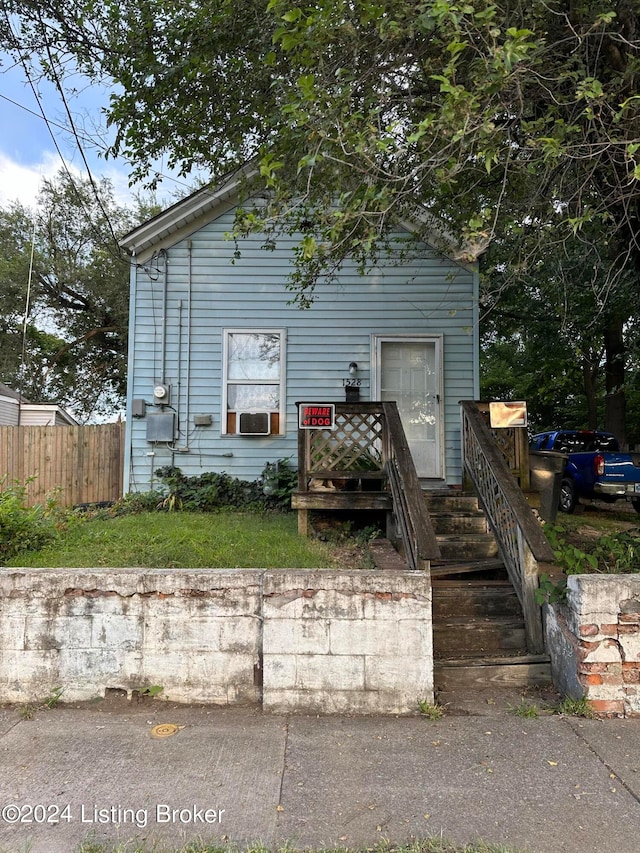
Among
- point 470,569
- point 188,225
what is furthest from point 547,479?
point 188,225

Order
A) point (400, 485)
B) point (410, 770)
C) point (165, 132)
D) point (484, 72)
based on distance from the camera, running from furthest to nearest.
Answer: point (165, 132) < point (400, 485) < point (484, 72) < point (410, 770)

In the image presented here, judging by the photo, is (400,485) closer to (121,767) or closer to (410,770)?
(410,770)

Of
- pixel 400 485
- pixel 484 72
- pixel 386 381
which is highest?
pixel 484 72

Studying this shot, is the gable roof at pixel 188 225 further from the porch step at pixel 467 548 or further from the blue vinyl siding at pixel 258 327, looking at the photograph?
the porch step at pixel 467 548

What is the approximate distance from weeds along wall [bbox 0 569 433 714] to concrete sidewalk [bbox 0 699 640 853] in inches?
6.1

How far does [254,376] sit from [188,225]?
268cm

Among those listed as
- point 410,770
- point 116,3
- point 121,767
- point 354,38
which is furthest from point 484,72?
point 121,767

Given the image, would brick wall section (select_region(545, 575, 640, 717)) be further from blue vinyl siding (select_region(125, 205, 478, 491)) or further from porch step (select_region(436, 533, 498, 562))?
blue vinyl siding (select_region(125, 205, 478, 491))

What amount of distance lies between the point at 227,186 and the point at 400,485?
577 centimetres

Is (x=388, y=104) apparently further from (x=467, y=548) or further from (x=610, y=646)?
(x=610, y=646)

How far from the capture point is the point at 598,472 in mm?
11188

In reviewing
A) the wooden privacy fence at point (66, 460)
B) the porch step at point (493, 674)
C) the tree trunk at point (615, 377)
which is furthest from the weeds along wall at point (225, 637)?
the tree trunk at point (615, 377)

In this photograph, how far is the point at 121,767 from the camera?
2.99m

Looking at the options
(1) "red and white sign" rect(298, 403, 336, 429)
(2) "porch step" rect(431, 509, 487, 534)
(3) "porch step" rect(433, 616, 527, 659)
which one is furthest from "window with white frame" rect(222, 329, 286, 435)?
(3) "porch step" rect(433, 616, 527, 659)
